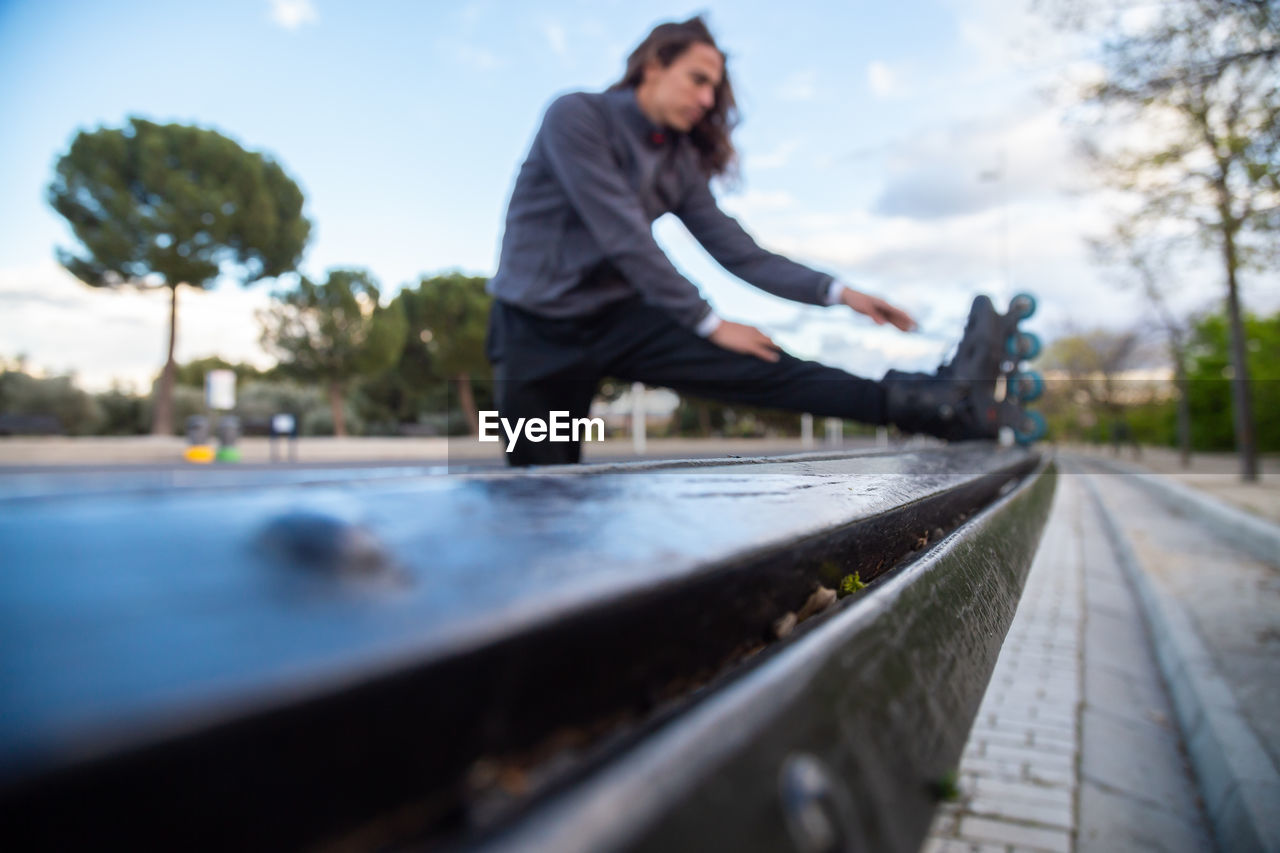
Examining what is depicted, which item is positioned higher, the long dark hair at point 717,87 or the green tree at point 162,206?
the green tree at point 162,206

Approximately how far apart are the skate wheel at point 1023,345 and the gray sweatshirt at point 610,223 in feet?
3.87

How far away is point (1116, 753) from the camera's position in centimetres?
343

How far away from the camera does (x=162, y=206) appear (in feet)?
106

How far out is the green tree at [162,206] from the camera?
32.0 m

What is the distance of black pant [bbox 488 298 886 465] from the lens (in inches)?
93.9

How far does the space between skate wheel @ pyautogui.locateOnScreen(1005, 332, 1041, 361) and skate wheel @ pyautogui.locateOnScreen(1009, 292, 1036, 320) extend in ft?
0.31

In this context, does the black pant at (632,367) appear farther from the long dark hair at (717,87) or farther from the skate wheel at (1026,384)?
the skate wheel at (1026,384)

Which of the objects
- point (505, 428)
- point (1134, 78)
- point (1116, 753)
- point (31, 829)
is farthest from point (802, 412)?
point (1134, 78)

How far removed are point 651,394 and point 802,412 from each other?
3.54 feet

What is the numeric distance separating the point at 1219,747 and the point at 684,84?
2.94 meters

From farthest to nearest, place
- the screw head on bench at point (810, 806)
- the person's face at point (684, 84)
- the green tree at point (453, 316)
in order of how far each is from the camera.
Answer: the green tree at point (453, 316) < the person's face at point (684, 84) < the screw head on bench at point (810, 806)

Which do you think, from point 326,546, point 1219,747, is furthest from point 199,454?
point 326,546

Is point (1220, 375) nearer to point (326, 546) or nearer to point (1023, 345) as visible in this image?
point (1023, 345)

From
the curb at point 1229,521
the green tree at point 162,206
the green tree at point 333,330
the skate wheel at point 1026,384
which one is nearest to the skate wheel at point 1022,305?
the skate wheel at point 1026,384
